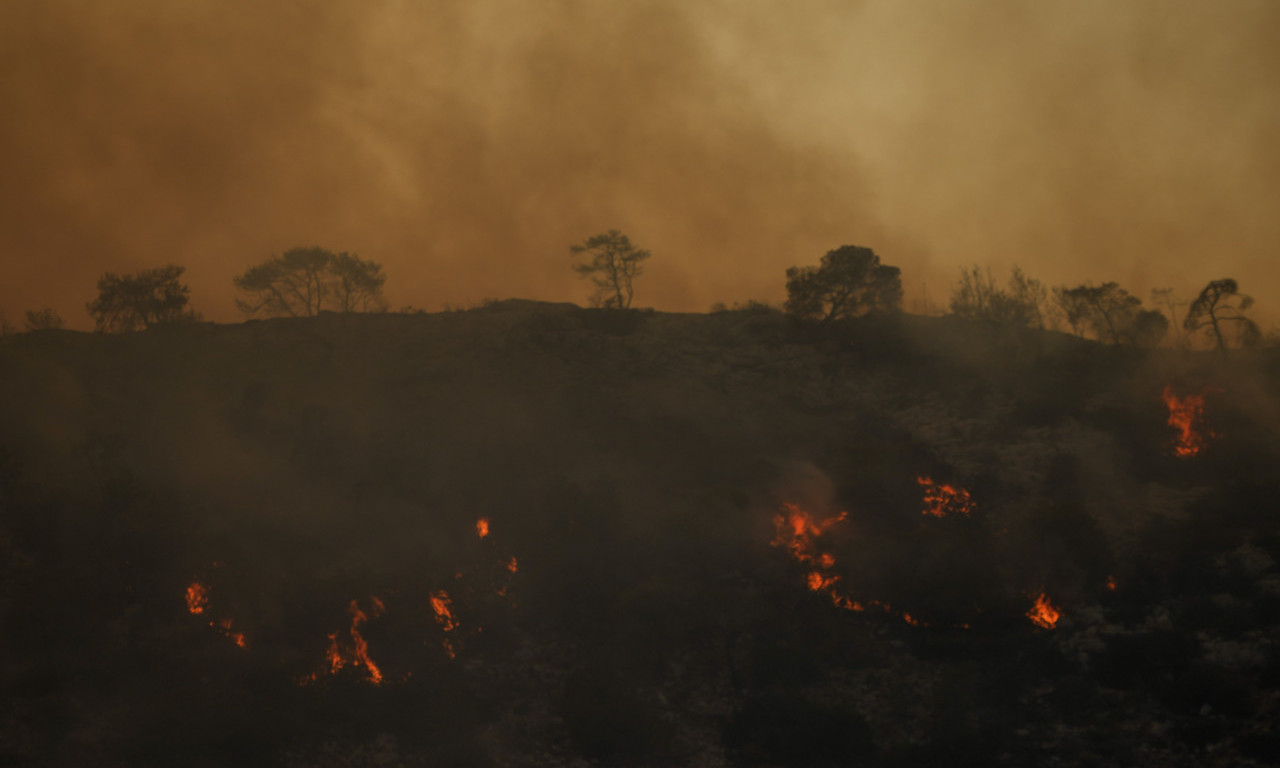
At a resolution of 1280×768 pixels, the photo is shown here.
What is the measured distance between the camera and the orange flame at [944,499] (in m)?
52.4

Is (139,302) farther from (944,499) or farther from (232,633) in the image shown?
(944,499)

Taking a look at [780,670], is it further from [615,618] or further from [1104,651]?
[1104,651]

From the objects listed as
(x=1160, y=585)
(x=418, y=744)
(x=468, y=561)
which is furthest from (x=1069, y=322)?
(x=418, y=744)

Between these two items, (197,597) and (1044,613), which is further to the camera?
(197,597)

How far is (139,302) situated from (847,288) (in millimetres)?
75125

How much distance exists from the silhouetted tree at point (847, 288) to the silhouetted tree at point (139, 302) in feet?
218

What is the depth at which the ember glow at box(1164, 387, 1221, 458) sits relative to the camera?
53688 mm

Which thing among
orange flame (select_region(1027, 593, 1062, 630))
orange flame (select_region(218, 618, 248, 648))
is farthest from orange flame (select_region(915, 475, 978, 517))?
orange flame (select_region(218, 618, 248, 648))

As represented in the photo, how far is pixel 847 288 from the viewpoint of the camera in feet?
266

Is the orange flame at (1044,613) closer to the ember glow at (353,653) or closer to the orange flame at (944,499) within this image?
the orange flame at (944,499)

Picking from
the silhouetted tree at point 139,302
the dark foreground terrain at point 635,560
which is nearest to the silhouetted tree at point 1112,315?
the dark foreground terrain at point 635,560

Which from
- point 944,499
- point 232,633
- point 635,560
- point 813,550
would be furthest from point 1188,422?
point 232,633

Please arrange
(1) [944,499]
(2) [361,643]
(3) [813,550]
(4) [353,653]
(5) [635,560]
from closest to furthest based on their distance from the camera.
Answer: (4) [353,653] → (2) [361,643] → (3) [813,550] → (5) [635,560] → (1) [944,499]

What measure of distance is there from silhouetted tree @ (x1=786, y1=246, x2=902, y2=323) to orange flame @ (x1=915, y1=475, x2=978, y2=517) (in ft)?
94.1
